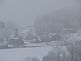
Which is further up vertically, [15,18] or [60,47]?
[15,18]

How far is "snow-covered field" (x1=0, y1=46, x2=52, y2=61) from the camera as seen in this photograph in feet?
5.44

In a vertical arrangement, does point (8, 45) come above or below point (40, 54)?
above

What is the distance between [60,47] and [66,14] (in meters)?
0.39

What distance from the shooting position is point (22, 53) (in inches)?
66.5

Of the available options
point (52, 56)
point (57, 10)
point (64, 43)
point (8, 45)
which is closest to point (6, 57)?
point (8, 45)

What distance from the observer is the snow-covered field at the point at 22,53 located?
166 centimetres

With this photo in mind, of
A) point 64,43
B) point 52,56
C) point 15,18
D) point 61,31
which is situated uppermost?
point 15,18

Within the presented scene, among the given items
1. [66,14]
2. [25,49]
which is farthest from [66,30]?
[25,49]

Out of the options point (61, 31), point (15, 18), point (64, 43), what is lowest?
point (64, 43)

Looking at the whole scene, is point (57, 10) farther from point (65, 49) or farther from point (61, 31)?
point (65, 49)

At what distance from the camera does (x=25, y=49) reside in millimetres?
1698

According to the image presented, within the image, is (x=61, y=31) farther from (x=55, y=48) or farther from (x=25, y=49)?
(x=25, y=49)

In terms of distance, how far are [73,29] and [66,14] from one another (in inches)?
7.5

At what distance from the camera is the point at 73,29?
1.74 metres
